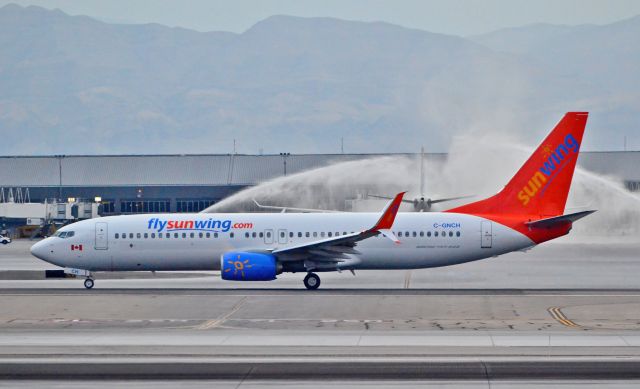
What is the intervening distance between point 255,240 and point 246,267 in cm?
230

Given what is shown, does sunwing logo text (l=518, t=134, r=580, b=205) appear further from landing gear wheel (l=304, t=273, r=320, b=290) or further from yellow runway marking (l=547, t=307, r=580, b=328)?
landing gear wheel (l=304, t=273, r=320, b=290)

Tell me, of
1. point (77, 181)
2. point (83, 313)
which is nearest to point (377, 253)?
point (83, 313)

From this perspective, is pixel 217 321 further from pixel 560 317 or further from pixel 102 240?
pixel 102 240

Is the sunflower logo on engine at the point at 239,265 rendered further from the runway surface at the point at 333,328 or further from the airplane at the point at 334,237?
the runway surface at the point at 333,328

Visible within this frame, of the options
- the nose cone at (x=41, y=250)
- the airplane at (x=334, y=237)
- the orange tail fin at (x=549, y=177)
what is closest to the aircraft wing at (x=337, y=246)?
the airplane at (x=334, y=237)

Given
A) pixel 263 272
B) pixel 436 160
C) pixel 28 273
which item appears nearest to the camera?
pixel 263 272

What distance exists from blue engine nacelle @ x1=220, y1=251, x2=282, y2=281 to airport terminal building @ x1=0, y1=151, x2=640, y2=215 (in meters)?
61.8

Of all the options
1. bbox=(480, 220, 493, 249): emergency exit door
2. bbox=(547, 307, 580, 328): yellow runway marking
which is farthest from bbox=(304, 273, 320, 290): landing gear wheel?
bbox=(547, 307, 580, 328): yellow runway marking

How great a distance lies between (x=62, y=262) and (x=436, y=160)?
5869cm

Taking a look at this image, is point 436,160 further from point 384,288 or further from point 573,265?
point 384,288

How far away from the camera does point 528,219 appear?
1834 inches

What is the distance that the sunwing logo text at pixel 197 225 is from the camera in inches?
1881

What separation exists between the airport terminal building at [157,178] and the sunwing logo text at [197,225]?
5923 centimetres

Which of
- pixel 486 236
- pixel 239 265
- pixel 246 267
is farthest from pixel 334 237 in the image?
pixel 486 236
